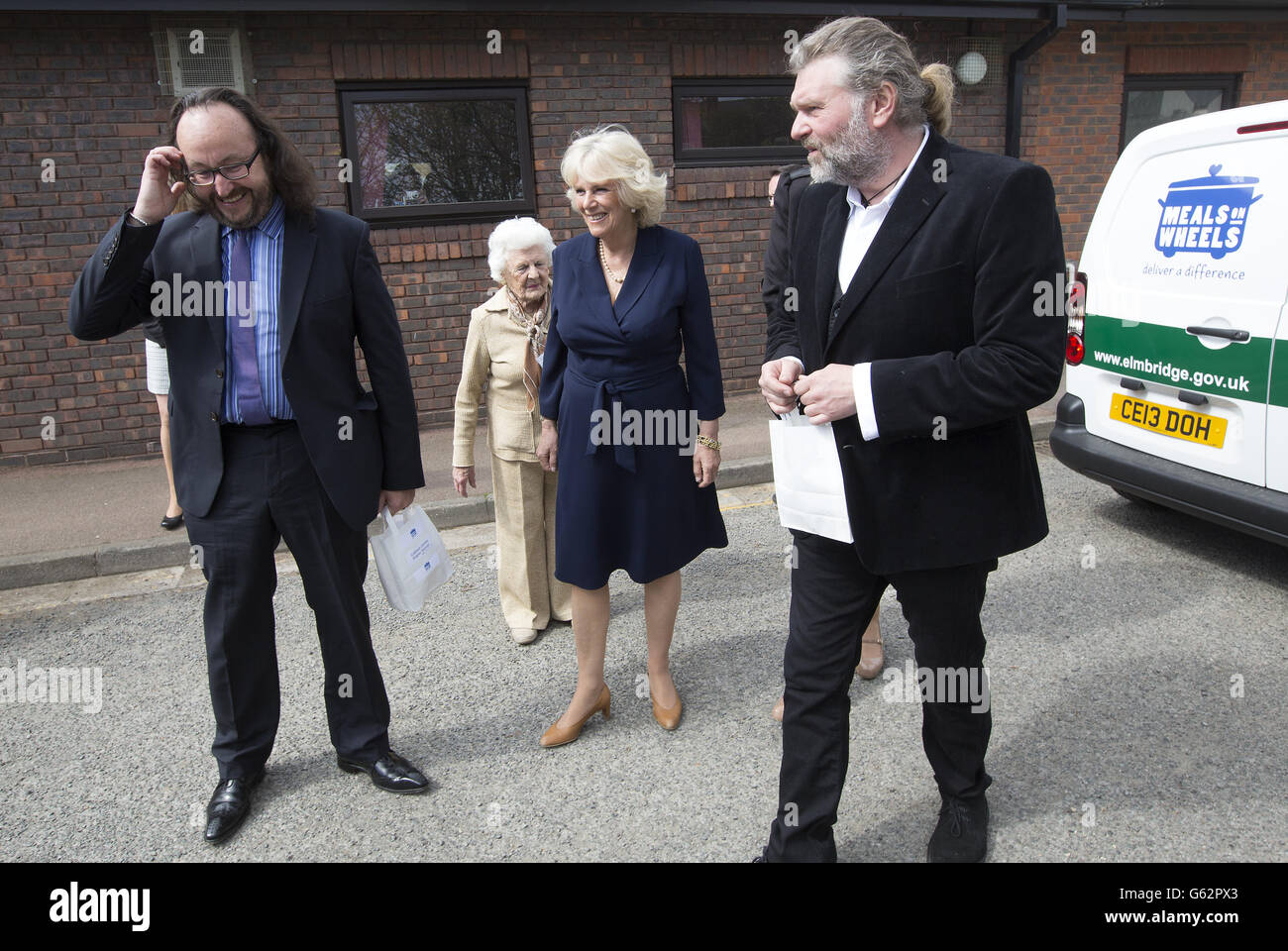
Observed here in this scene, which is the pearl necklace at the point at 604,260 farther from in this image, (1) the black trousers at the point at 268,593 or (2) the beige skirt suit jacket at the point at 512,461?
(1) the black trousers at the point at 268,593

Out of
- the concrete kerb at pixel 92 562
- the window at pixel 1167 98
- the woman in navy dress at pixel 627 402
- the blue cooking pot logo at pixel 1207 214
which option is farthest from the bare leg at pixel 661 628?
the window at pixel 1167 98

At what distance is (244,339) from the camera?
280 centimetres

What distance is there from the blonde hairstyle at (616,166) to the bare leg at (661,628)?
1.29 m

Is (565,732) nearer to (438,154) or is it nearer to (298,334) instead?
(298,334)

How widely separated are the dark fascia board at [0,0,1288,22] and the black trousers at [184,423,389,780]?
5.13m

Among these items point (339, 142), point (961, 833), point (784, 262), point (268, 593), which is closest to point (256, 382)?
point (268, 593)

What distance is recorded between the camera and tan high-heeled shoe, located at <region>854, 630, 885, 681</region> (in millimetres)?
3758

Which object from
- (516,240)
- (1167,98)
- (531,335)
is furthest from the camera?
(1167,98)

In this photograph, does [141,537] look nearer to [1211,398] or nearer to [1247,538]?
[1211,398]

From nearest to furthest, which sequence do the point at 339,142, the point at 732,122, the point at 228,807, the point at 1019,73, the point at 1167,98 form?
the point at 228,807, the point at 339,142, the point at 732,122, the point at 1019,73, the point at 1167,98

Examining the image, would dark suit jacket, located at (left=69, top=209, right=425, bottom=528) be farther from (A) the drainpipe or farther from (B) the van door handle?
(A) the drainpipe

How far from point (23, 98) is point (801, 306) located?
21.7 feet

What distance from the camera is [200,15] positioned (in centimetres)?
679

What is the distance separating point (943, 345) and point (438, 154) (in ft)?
20.7
